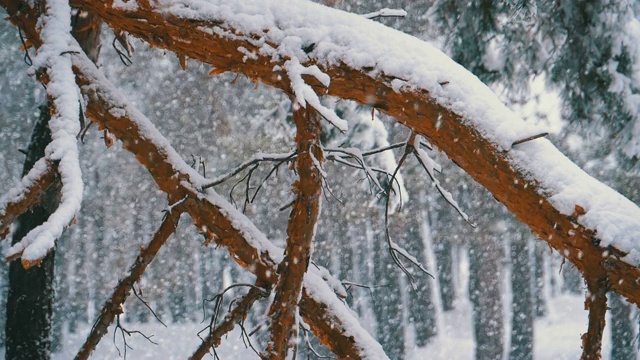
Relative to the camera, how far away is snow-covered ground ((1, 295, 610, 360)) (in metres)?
18.8

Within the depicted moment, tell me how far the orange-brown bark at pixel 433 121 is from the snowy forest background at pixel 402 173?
1.02m

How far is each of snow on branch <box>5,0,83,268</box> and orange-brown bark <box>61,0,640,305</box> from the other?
0.22 metres

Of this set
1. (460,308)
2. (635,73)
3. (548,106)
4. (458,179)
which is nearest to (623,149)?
(635,73)

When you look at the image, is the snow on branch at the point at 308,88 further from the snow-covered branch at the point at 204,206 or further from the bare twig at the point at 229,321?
the bare twig at the point at 229,321

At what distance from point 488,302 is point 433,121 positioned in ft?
43.5

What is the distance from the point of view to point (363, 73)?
98.9 inches

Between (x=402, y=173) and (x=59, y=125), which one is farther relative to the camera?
(x=402, y=173)

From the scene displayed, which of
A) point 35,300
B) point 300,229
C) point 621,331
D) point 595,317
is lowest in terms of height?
point 595,317

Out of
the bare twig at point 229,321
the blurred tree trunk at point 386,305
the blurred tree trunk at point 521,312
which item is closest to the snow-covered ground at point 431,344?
the blurred tree trunk at point 521,312

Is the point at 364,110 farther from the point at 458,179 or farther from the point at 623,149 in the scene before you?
the point at 458,179

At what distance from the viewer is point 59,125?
7.22 ft

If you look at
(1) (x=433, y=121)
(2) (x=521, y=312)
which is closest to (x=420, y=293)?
(2) (x=521, y=312)

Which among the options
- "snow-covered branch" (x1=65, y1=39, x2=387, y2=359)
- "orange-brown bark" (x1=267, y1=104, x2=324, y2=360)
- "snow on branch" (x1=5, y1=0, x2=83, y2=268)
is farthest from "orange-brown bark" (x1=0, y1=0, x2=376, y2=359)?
"orange-brown bark" (x1=267, y1=104, x2=324, y2=360)

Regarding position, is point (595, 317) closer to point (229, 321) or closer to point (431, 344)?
point (229, 321)
